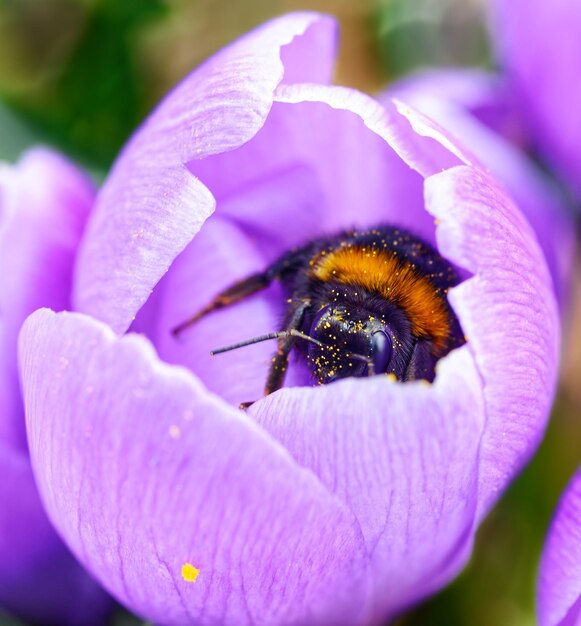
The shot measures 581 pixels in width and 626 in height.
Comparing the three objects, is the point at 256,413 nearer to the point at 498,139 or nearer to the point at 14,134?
the point at 498,139

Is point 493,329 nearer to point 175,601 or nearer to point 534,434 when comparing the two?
point 534,434

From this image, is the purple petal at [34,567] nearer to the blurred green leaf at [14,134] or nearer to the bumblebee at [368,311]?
the bumblebee at [368,311]

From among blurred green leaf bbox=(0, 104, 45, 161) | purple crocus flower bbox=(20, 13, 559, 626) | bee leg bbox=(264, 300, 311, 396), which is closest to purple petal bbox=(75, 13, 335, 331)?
purple crocus flower bbox=(20, 13, 559, 626)

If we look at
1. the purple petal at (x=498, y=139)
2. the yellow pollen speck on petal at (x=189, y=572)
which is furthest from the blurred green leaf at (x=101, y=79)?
the yellow pollen speck on petal at (x=189, y=572)

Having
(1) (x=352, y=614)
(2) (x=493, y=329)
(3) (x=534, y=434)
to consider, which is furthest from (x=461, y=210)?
(1) (x=352, y=614)

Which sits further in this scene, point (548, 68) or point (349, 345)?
point (548, 68)

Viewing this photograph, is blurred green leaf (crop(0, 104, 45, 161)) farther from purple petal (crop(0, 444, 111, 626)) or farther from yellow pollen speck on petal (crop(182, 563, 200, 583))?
yellow pollen speck on petal (crop(182, 563, 200, 583))

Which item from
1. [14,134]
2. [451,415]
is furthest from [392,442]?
[14,134]
